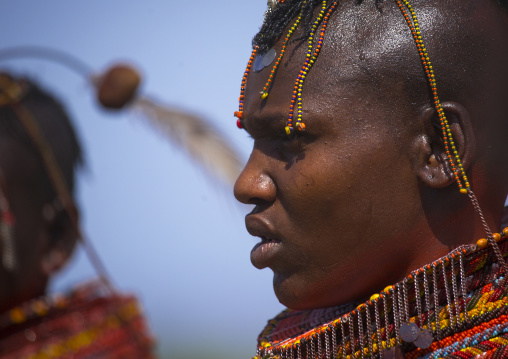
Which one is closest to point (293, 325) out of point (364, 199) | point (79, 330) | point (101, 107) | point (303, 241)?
point (303, 241)

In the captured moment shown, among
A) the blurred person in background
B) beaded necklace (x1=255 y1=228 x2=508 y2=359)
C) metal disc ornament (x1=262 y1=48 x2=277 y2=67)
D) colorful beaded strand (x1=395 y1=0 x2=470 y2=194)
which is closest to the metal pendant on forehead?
metal disc ornament (x1=262 y1=48 x2=277 y2=67)

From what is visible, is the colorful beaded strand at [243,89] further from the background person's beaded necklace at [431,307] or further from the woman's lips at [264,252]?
the woman's lips at [264,252]

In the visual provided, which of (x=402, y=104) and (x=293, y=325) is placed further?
(x=293, y=325)

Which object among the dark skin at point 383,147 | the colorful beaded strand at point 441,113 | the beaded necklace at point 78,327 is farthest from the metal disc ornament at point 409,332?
the beaded necklace at point 78,327

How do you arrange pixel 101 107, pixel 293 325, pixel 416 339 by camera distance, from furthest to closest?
pixel 101 107, pixel 293 325, pixel 416 339

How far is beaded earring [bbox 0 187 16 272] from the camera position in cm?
326

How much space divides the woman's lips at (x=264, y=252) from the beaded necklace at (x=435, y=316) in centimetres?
24

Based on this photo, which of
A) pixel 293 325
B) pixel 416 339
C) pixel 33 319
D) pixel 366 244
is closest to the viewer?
pixel 416 339

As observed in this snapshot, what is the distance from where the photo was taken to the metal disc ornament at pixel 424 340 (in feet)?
5.63

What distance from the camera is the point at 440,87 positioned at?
182 centimetres

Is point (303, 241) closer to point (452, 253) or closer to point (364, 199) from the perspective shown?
point (364, 199)

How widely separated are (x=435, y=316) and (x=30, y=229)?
229 centimetres

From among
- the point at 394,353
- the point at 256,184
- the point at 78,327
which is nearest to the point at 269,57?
the point at 256,184

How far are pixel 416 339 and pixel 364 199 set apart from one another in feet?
1.23
